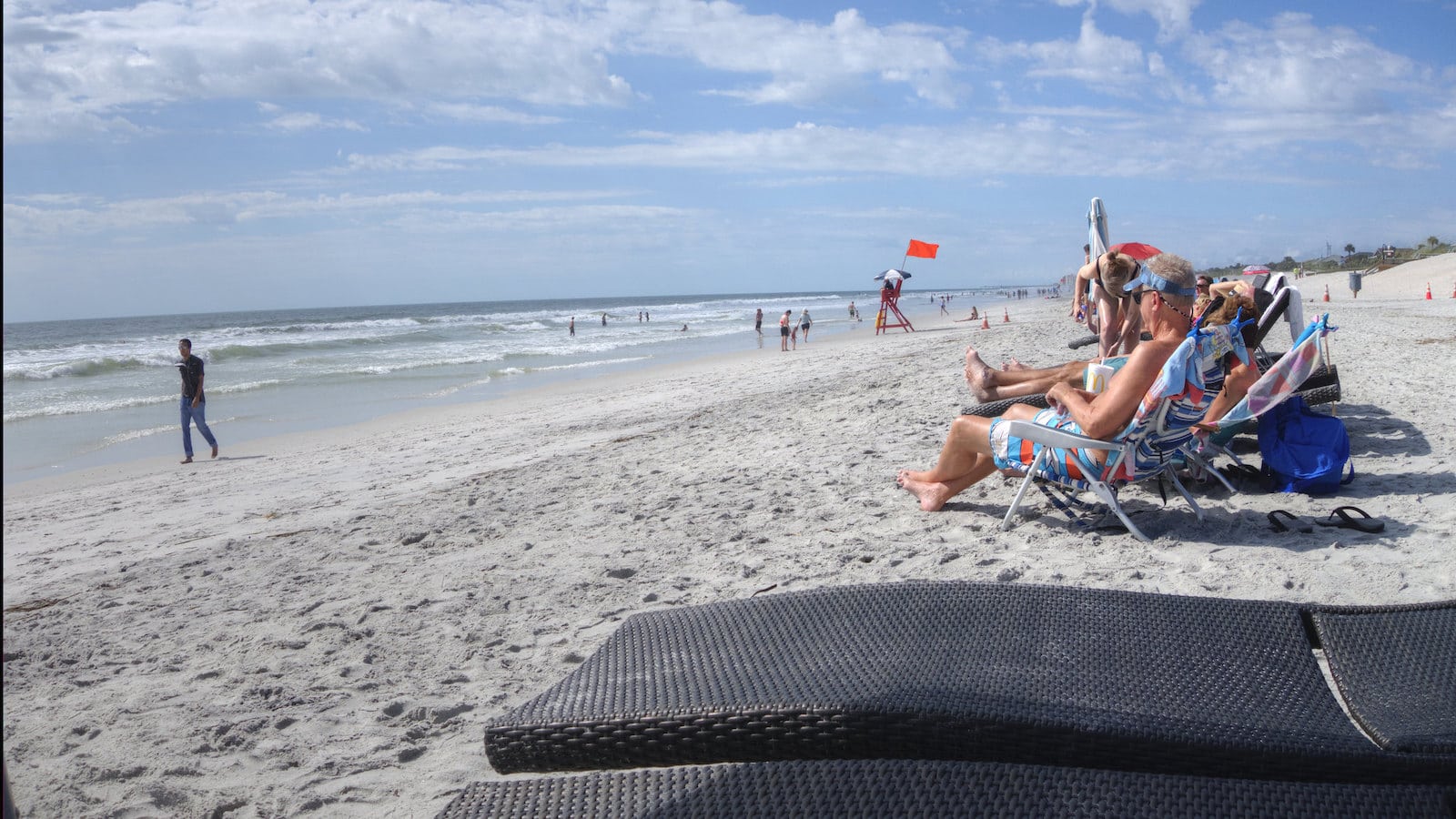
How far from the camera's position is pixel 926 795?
1.50 metres

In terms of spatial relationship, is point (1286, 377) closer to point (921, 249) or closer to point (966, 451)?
point (966, 451)

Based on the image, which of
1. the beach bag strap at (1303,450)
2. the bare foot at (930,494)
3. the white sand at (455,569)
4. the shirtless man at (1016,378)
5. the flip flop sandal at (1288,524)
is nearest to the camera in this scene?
the white sand at (455,569)

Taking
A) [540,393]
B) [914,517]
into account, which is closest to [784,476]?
[914,517]

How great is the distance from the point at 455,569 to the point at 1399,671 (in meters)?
3.92

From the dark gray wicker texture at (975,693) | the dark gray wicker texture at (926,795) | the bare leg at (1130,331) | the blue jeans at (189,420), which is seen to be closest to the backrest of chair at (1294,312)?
the bare leg at (1130,331)

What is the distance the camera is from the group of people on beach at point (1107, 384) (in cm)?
418

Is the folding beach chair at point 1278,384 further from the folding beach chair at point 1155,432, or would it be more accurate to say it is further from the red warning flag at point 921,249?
the red warning flag at point 921,249

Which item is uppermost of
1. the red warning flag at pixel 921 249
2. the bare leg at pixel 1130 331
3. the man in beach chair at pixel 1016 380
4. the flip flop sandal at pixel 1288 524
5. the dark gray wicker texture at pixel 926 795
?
the red warning flag at pixel 921 249

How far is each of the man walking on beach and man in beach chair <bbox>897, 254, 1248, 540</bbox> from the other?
31.3 feet

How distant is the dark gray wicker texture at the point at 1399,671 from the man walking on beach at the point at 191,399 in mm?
11186

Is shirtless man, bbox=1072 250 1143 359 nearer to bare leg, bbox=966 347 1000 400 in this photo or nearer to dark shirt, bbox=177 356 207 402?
bare leg, bbox=966 347 1000 400

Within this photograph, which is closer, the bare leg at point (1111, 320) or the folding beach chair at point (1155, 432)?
the folding beach chair at point (1155, 432)

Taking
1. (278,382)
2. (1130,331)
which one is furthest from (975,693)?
(278,382)

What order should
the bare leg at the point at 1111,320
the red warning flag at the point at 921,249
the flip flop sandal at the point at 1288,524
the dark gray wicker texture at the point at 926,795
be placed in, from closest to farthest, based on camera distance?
the dark gray wicker texture at the point at 926,795 → the flip flop sandal at the point at 1288,524 → the bare leg at the point at 1111,320 → the red warning flag at the point at 921,249
